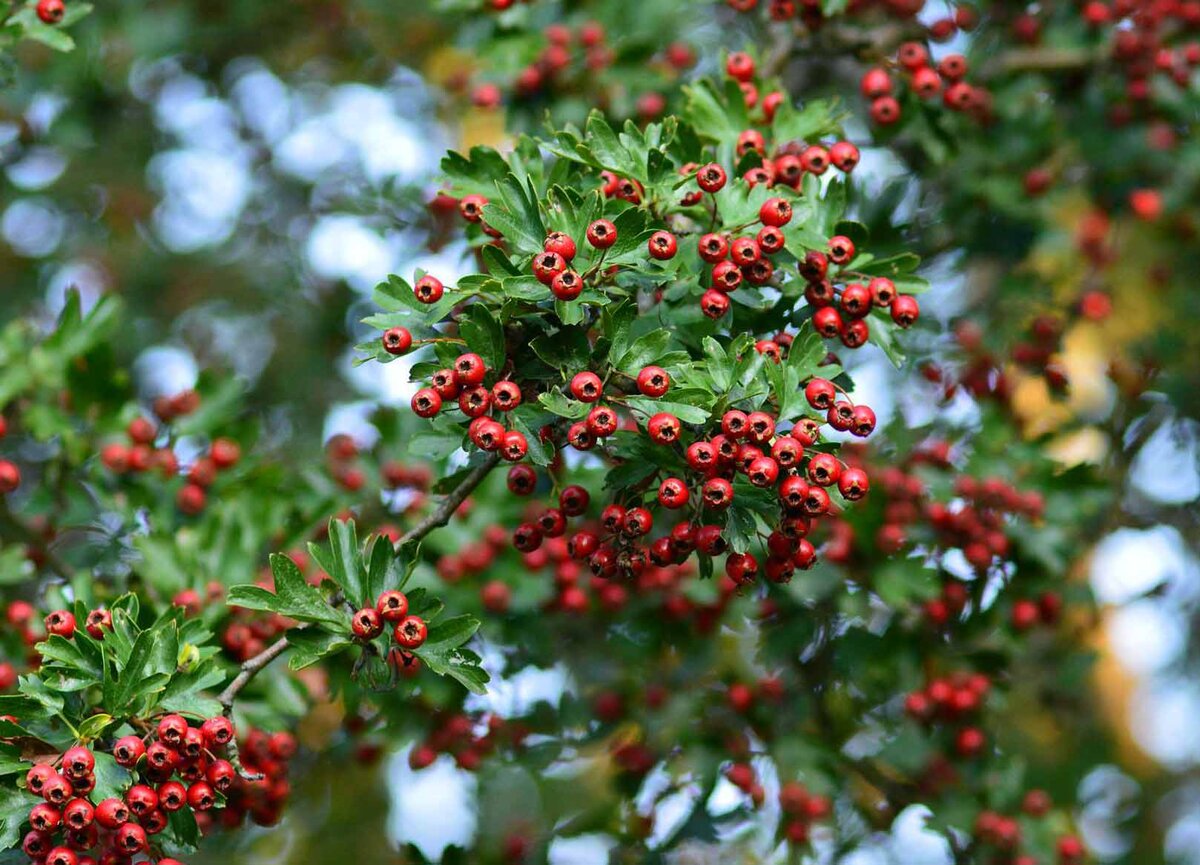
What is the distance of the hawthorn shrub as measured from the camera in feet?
8.07

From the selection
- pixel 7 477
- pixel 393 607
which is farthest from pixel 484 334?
pixel 7 477

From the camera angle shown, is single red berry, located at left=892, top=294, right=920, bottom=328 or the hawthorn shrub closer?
the hawthorn shrub

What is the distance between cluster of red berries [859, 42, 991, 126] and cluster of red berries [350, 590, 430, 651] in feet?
6.78

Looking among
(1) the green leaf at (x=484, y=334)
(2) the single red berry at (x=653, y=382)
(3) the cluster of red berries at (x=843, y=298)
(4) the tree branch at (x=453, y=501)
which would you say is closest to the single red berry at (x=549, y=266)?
(1) the green leaf at (x=484, y=334)

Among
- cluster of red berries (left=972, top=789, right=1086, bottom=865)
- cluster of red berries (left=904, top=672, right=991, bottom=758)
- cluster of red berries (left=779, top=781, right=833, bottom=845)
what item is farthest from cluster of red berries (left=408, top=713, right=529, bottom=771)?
cluster of red berries (left=972, top=789, right=1086, bottom=865)

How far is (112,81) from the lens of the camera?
523cm

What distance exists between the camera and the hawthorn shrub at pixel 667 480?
2461 millimetres

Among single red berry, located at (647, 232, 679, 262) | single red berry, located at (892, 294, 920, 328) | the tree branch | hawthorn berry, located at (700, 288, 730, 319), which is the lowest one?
the tree branch

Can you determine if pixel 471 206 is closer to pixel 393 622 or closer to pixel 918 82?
pixel 393 622

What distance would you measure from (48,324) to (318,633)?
3535 millimetres

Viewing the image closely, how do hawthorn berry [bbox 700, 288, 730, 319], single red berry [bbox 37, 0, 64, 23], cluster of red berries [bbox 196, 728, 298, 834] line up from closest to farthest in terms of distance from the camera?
hawthorn berry [bbox 700, 288, 730, 319]
cluster of red berries [bbox 196, 728, 298, 834]
single red berry [bbox 37, 0, 64, 23]

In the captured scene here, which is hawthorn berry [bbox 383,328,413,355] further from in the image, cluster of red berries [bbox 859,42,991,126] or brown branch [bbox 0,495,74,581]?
cluster of red berries [bbox 859,42,991,126]

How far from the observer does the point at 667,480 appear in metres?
2.40

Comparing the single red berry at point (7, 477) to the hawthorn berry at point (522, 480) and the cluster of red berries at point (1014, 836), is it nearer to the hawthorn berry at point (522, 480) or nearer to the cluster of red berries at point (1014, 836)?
the hawthorn berry at point (522, 480)
